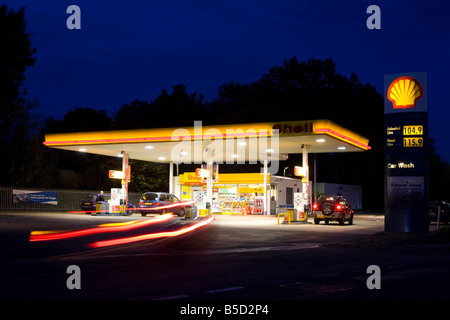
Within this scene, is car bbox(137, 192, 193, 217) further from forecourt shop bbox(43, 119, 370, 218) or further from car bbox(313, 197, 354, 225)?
car bbox(313, 197, 354, 225)

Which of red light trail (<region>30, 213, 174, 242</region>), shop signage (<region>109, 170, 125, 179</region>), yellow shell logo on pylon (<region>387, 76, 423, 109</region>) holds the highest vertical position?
yellow shell logo on pylon (<region>387, 76, 423, 109</region>)

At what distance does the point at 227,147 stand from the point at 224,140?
420cm

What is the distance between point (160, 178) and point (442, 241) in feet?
123

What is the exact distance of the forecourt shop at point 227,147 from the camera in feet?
97.1

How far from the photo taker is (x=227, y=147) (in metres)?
36.6

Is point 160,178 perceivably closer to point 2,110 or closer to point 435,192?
point 2,110

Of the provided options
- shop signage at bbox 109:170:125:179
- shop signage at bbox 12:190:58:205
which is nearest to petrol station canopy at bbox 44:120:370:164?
shop signage at bbox 109:170:125:179

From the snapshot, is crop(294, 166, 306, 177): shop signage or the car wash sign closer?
the car wash sign

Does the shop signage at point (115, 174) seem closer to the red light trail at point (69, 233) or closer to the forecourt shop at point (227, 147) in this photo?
the forecourt shop at point (227, 147)

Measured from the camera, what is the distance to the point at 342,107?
75375 mm

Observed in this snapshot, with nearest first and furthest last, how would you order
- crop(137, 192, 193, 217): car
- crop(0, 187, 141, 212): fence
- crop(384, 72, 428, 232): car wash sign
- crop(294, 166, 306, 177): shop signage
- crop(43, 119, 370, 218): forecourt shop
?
crop(384, 72, 428, 232): car wash sign < crop(43, 119, 370, 218): forecourt shop < crop(294, 166, 306, 177): shop signage < crop(137, 192, 193, 217): car < crop(0, 187, 141, 212): fence

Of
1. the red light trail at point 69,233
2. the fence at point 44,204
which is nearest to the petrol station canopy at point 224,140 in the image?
the fence at point 44,204

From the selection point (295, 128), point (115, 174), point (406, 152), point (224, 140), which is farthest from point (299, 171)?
point (115, 174)

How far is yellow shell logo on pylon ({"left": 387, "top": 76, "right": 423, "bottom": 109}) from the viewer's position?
22.9 metres
